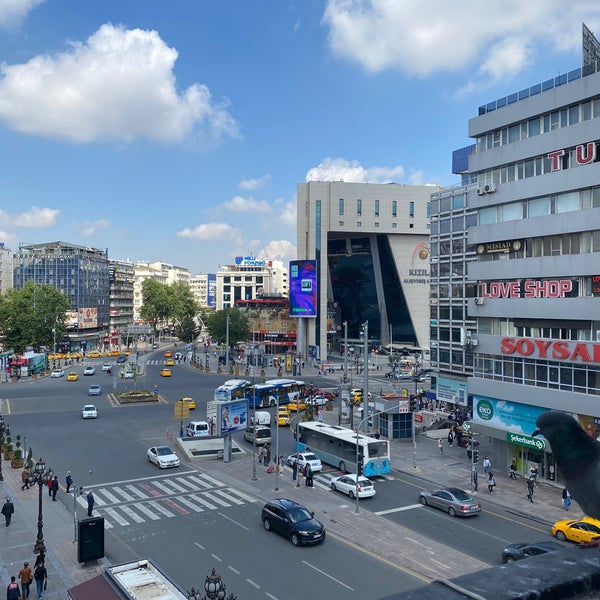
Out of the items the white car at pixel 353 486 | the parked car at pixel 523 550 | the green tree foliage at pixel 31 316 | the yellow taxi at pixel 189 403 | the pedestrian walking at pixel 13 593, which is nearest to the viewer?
the pedestrian walking at pixel 13 593

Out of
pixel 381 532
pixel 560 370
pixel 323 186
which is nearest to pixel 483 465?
pixel 560 370

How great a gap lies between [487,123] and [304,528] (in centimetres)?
2724

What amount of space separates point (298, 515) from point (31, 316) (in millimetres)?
81414

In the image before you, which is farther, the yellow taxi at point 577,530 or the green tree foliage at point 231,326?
the green tree foliage at point 231,326

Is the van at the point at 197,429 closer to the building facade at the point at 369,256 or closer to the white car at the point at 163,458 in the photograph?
the white car at the point at 163,458

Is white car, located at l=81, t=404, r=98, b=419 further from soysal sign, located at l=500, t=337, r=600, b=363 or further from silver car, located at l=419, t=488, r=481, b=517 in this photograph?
soysal sign, located at l=500, t=337, r=600, b=363

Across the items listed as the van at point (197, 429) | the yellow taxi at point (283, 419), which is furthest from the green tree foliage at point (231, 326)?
the van at point (197, 429)

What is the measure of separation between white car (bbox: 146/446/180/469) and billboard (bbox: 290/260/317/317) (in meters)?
62.2

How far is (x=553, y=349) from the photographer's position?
3148 cm

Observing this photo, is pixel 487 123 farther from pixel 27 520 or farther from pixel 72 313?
pixel 72 313

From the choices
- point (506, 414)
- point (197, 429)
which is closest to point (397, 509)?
point (506, 414)

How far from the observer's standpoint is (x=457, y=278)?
5025cm

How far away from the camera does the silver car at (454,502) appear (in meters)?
27.1

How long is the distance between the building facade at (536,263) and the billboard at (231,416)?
15.1m
